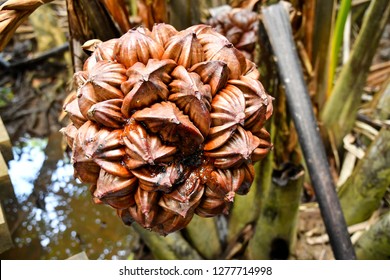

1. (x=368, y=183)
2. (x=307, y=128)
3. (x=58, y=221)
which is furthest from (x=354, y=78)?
(x=58, y=221)

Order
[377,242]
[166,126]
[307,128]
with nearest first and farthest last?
[166,126] < [307,128] < [377,242]

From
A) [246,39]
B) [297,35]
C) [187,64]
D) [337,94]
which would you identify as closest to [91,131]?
[187,64]

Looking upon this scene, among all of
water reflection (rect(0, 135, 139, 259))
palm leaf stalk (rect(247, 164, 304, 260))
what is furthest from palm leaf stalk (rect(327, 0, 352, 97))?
water reflection (rect(0, 135, 139, 259))

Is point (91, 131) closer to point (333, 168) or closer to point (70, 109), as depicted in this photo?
point (70, 109)

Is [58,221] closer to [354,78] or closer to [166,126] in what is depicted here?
[166,126]

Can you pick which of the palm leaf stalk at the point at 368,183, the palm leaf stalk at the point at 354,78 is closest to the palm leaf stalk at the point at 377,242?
the palm leaf stalk at the point at 368,183

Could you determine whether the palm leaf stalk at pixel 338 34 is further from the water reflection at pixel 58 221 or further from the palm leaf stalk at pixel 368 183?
the water reflection at pixel 58 221

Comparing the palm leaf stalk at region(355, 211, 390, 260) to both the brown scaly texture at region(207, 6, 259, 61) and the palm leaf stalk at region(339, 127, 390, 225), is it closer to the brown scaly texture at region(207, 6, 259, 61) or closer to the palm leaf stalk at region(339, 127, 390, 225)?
the palm leaf stalk at region(339, 127, 390, 225)
